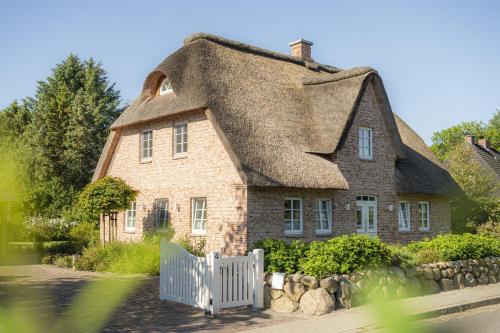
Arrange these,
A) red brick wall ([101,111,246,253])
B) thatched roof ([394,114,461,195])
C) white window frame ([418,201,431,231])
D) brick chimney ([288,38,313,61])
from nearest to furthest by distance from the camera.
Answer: red brick wall ([101,111,246,253]) < thatched roof ([394,114,461,195]) < white window frame ([418,201,431,231]) < brick chimney ([288,38,313,61])

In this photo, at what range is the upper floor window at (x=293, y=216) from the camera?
17375mm

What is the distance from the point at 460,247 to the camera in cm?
1471

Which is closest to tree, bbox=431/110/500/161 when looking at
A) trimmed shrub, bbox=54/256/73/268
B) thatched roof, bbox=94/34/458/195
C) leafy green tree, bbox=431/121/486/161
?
leafy green tree, bbox=431/121/486/161

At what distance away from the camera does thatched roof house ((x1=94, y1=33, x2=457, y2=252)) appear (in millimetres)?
16453

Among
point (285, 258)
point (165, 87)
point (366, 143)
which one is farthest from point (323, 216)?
point (165, 87)

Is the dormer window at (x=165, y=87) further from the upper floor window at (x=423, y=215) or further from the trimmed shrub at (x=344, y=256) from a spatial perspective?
the upper floor window at (x=423, y=215)

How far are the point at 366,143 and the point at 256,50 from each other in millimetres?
5824

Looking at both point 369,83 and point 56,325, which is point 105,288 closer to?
point 56,325

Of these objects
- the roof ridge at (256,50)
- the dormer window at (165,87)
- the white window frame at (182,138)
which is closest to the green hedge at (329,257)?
the white window frame at (182,138)

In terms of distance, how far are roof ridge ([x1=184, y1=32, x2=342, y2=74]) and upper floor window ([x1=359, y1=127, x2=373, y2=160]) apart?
16.3ft

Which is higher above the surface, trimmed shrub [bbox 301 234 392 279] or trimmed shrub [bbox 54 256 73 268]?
trimmed shrub [bbox 301 234 392 279]

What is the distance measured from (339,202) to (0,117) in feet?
119

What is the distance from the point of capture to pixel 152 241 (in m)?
18.6

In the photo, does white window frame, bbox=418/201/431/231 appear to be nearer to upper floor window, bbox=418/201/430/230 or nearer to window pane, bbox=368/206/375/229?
upper floor window, bbox=418/201/430/230
